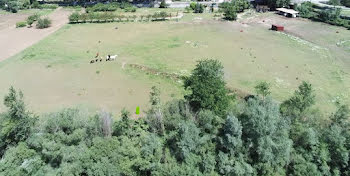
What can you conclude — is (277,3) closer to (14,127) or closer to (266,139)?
(266,139)

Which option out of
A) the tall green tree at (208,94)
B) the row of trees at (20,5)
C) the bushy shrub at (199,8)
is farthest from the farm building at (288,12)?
the row of trees at (20,5)

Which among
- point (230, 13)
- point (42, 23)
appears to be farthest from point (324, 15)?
point (42, 23)

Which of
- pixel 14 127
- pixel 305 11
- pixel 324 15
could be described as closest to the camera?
pixel 14 127

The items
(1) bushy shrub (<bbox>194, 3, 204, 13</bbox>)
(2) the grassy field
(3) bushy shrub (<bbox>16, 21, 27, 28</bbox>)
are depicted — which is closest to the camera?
(3) bushy shrub (<bbox>16, 21, 27, 28</bbox>)

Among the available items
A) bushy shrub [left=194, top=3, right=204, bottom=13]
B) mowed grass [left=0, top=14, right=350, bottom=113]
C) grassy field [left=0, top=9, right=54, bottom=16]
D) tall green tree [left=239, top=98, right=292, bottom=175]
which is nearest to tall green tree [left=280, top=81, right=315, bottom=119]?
tall green tree [left=239, top=98, right=292, bottom=175]

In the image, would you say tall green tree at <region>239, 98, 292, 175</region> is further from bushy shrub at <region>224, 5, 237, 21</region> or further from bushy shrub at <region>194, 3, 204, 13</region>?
bushy shrub at <region>194, 3, 204, 13</region>

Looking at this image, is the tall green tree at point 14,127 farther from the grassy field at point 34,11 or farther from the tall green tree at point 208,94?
the grassy field at point 34,11
